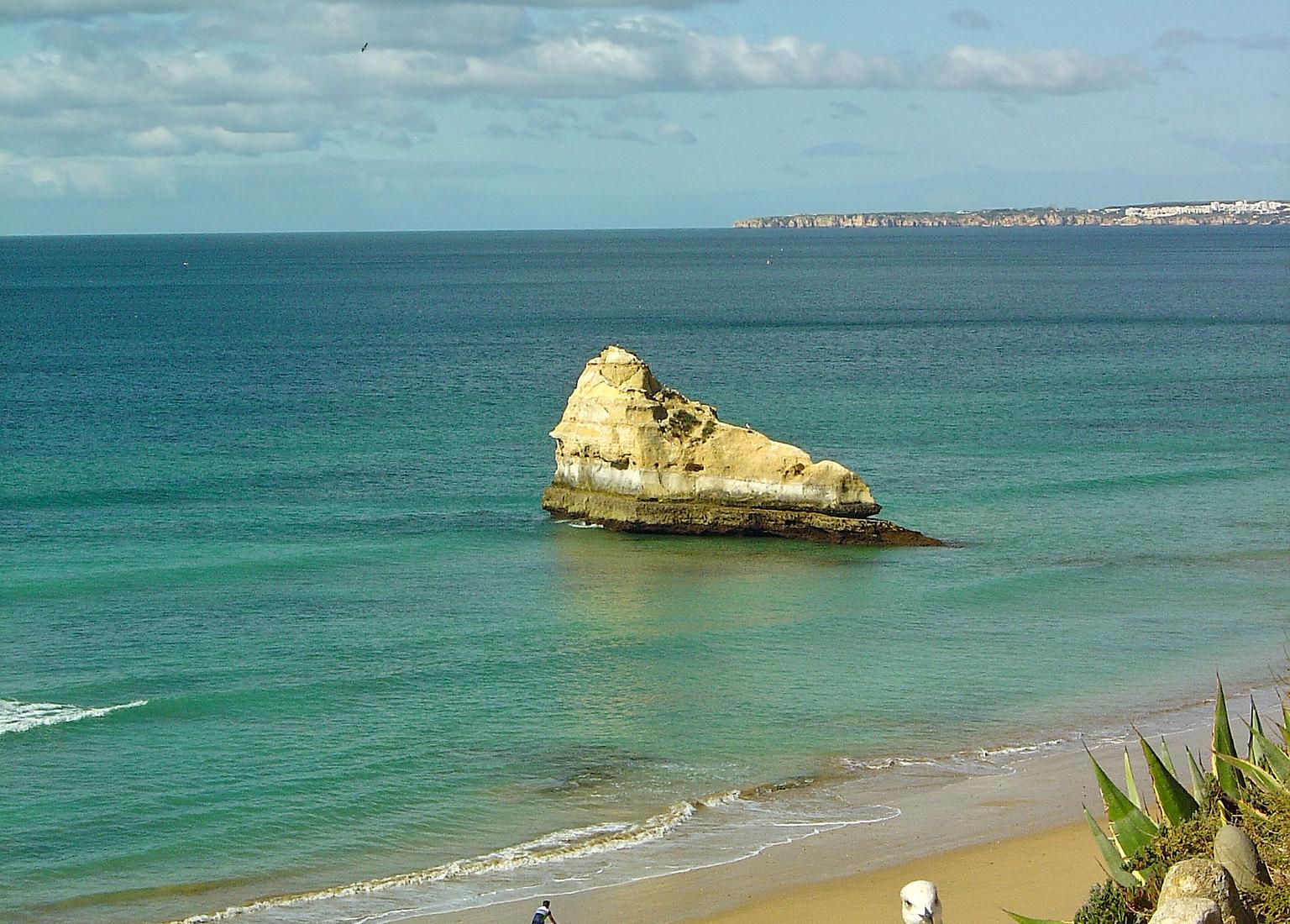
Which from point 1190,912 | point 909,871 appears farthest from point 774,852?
point 1190,912

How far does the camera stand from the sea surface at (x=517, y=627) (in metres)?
21.6

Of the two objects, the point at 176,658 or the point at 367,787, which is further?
the point at 176,658

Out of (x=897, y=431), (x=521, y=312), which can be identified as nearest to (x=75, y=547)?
(x=897, y=431)

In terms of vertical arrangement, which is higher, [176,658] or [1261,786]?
[1261,786]

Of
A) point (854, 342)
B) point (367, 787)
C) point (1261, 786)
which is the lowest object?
point (367, 787)

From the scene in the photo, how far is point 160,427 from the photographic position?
2405 inches

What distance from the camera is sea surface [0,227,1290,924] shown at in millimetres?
21609

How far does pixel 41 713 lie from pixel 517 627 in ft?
33.1

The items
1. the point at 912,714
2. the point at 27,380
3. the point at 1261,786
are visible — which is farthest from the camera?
the point at 27,380

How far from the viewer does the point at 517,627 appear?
108ft

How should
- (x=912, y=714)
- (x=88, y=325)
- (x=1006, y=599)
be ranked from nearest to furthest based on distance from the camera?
1. (x=912, y=714)
2. (x=1006, y=599)
3. (x=88, y=325)

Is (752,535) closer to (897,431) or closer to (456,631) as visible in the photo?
(456,631)

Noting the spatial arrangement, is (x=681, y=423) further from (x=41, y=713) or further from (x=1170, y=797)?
(x=1170, y=797)

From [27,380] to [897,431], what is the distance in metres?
45.8
